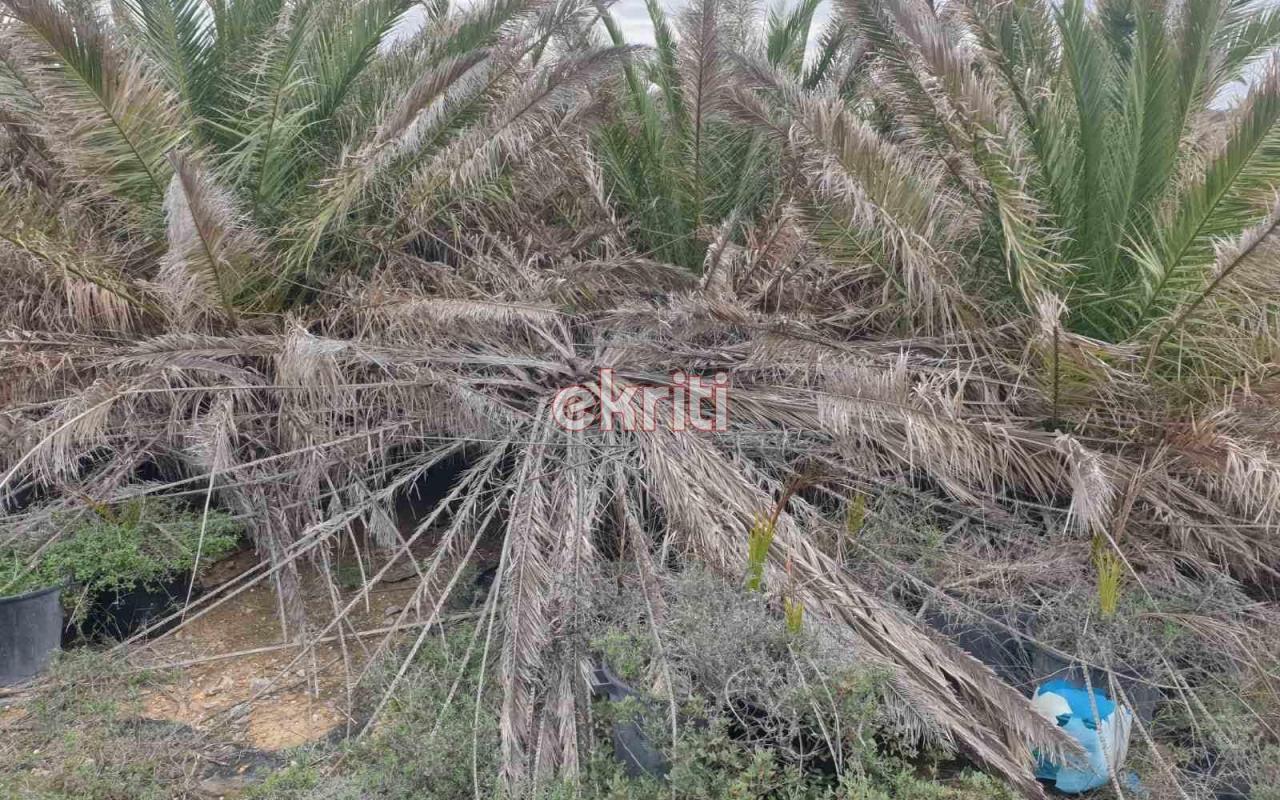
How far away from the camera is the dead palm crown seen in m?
3.66

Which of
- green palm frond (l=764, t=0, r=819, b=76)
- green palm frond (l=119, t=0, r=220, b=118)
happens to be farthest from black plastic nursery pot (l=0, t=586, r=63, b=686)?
green palm frond (l=764, t=0, r=819, b=76)

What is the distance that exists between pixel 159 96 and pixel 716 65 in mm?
2404

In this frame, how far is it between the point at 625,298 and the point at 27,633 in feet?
9.14

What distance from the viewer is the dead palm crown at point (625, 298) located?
3658mm

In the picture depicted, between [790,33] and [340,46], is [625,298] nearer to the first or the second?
[340,46]

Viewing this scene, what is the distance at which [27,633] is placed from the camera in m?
3.79

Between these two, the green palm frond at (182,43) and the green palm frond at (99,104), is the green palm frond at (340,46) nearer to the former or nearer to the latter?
the green palm frond at (182,43)

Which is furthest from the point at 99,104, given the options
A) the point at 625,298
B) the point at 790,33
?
the point at 790,33

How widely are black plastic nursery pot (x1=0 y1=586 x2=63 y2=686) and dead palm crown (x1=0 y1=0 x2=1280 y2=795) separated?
436mm

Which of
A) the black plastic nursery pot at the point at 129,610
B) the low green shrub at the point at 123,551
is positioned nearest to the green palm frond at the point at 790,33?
the low green shrub at the point at 123,551

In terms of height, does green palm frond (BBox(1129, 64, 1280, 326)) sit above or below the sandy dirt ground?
above

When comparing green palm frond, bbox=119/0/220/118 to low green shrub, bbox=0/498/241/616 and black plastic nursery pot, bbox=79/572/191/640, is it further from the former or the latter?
black plastic nursery pot, bbox=79/572/191/640

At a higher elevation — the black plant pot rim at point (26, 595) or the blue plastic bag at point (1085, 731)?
the black plant pot rim at point (26, 595)

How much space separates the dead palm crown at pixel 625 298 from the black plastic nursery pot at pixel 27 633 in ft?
1.43
